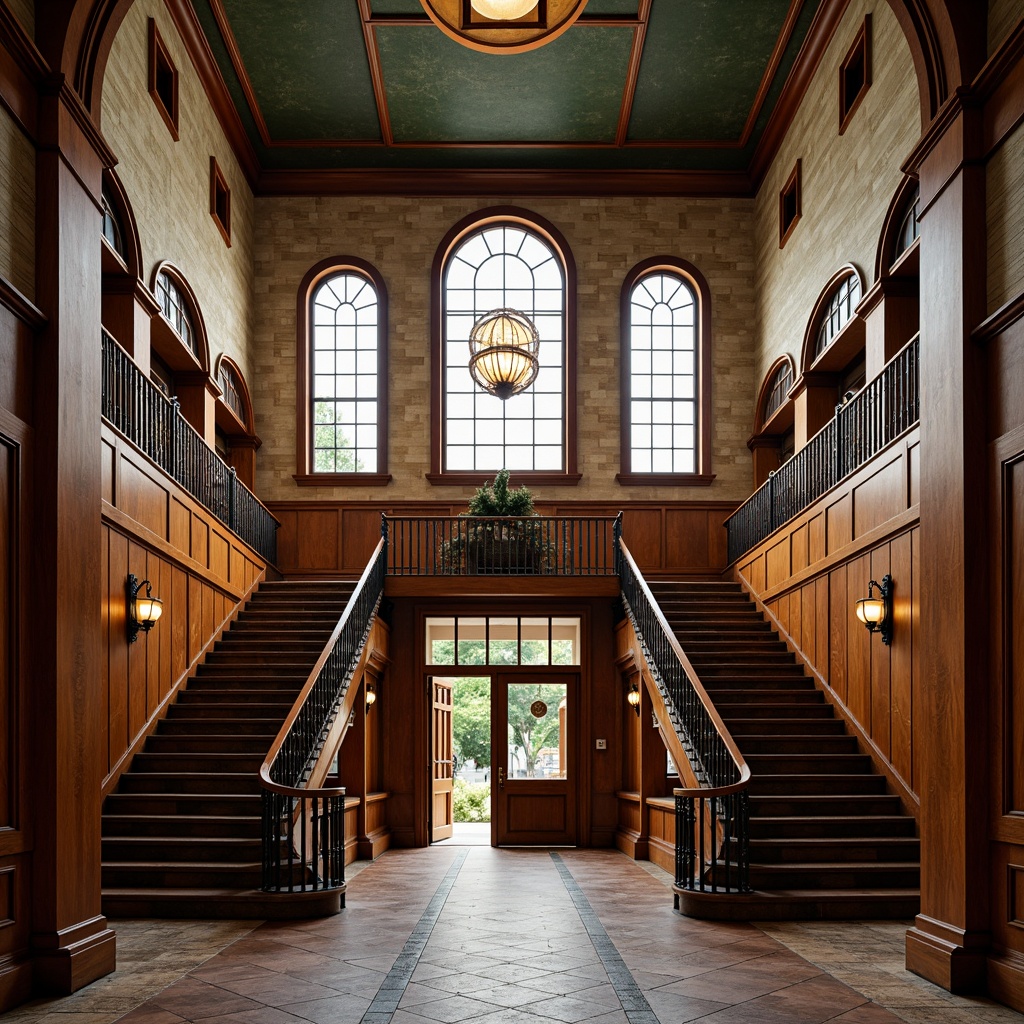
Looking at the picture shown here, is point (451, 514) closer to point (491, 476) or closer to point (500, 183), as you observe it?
point (491, 476)

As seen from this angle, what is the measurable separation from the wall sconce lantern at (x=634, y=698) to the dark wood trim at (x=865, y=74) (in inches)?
274

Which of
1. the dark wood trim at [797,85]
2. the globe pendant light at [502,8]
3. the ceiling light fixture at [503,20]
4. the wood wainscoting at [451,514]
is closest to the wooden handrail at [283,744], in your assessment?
the ceiling light fixture at [503,20]

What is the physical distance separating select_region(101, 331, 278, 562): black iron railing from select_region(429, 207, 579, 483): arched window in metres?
3.62

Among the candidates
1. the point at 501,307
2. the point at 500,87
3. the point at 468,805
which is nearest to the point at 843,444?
the point at 500,87

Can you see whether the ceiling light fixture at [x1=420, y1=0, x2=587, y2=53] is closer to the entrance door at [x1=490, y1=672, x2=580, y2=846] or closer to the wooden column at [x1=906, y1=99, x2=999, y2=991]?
the wooden column at [x1=906, y1=99, x2=999, y2=991]

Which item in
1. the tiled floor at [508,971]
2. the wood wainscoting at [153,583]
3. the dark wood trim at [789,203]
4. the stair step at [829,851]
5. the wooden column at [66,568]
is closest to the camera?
the tiled floor at [508,971]

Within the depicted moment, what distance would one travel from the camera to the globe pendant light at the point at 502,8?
334 inches

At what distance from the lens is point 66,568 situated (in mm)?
6266

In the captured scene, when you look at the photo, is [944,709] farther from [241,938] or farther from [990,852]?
[241,938]

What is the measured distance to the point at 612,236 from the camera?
18.4 metres

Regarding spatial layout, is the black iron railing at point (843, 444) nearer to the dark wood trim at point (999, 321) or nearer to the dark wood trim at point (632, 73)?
the dark wood trim at point (999, 321)

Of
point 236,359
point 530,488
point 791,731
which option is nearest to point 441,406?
point 530,488

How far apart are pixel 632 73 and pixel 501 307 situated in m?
4.07

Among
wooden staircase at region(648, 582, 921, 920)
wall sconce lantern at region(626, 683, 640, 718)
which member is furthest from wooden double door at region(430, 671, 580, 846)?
wooden staircase at region(648, 582, 921, 920)
